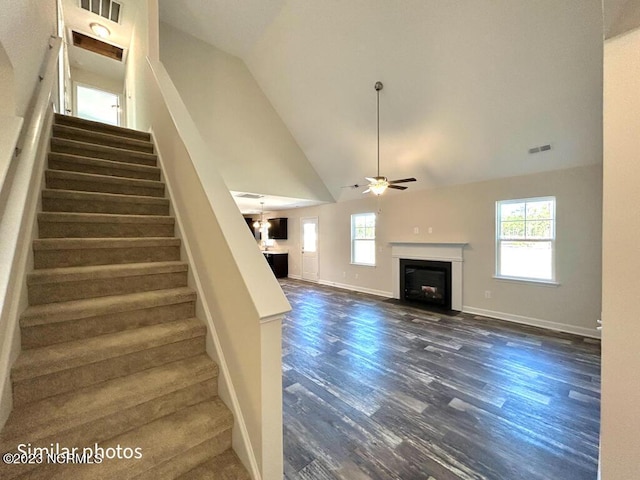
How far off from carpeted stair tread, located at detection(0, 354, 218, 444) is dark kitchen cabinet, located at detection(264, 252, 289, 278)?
7384mm

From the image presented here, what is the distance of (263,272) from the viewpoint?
127 centimetres

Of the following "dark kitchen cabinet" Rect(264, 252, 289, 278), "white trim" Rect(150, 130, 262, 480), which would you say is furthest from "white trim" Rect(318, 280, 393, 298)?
"white trim" Rect(150, 130, 262, 480)

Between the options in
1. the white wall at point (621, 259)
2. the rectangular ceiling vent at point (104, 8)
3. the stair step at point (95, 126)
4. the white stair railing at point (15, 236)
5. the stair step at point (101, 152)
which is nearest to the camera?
the white wall at point (621, 259)

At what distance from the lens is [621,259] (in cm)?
97

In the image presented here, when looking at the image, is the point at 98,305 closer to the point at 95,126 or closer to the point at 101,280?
the point at 101,280

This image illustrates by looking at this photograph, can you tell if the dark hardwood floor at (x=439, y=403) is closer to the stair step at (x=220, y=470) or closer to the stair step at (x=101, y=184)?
the stair step at (x=220, y=470)

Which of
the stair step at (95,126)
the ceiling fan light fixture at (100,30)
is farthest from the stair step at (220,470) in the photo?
the ceiling fan light fixture at (100,30)

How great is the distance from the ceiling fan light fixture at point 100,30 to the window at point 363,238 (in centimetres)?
594

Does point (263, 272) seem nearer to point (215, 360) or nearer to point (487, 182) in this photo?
point (215, 360)

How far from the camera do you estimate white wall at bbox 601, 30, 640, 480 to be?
939mm

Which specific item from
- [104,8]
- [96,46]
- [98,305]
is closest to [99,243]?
[98,305]

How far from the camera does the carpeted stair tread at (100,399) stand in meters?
1.07

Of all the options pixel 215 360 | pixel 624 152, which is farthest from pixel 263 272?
pixel 624 152

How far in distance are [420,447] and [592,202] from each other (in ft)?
13.8
